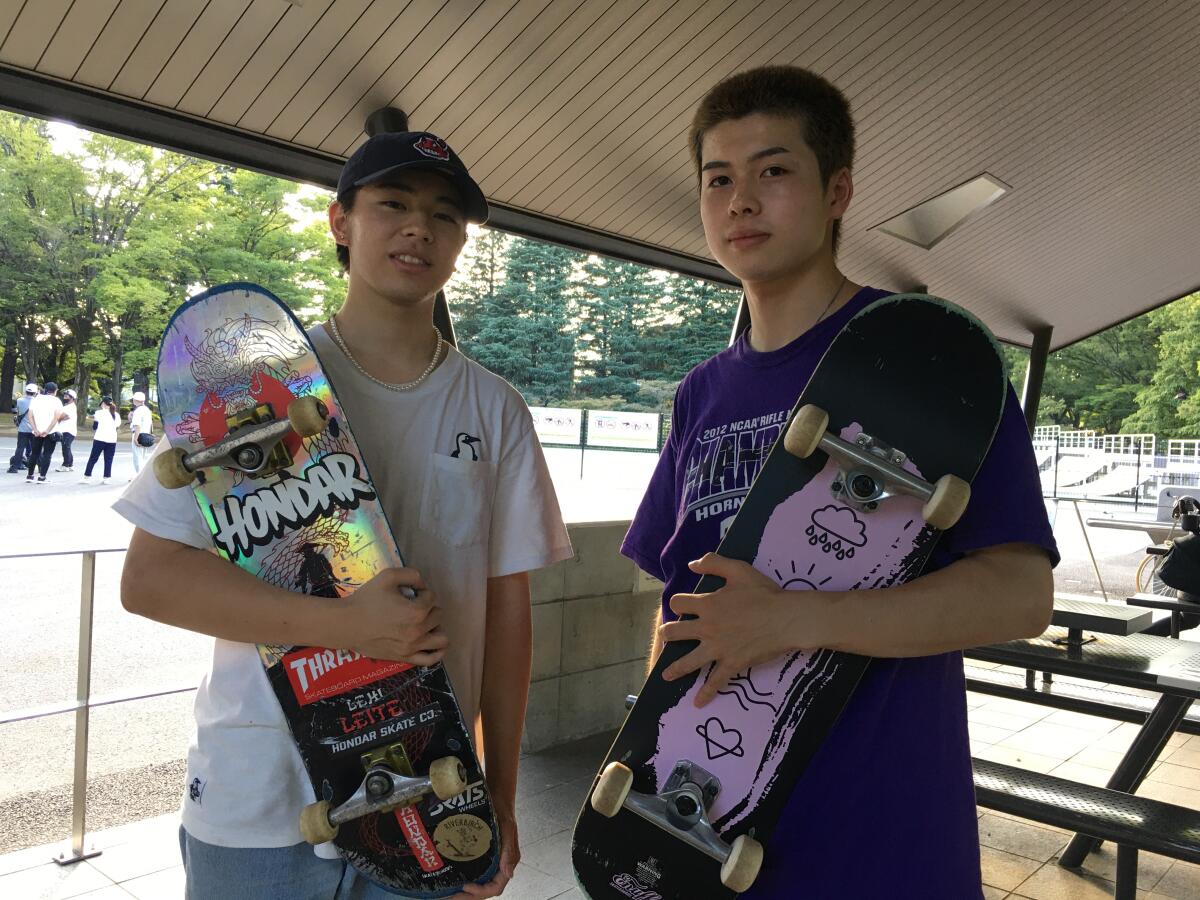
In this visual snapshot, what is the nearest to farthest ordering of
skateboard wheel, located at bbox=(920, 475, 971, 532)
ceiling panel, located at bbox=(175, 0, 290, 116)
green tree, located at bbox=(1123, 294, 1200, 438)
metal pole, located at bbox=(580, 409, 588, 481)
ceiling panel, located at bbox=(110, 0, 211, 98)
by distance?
1. skateboard wheel, located at bbox=(920, 475, 971, 532)
2. ceiling panel, located at bbox=(110, 0, 211, 98)
3. ceiling panel, located at bbox=(175, 0, 290, 116)
4. metal pole, located at bbox=(580, 409, 588, 481)
5. green tree, located at bbox=(1123, 294, 1200, 438)

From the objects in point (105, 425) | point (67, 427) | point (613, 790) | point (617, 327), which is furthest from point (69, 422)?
point (613, 790)

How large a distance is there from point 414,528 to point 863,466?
0.57 metres

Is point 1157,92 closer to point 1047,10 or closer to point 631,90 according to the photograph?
point 1047,10

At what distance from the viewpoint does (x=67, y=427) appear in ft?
13.1

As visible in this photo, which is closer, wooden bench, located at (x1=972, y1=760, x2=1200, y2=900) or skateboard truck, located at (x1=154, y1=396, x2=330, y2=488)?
skateboard truck, located at (x1=154, y1=396, x2=330, y2=488)

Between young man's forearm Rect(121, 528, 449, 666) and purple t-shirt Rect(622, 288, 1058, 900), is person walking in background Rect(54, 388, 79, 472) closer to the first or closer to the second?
young man's forearm Rect(121, 528, 449, 666)

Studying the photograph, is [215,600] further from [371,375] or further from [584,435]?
[584,435]

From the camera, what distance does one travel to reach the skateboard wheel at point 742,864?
827 millimetres

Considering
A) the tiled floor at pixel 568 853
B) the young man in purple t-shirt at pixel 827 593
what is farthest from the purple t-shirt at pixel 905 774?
the tiled floor at pixel 568 853

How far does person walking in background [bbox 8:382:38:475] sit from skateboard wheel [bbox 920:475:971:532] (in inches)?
140

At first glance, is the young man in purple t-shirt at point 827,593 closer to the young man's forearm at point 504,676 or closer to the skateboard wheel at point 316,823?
the young man's forearm at point 504,676

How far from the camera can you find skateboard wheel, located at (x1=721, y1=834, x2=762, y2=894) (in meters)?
0.83

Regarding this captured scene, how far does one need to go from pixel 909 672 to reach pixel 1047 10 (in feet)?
13.3

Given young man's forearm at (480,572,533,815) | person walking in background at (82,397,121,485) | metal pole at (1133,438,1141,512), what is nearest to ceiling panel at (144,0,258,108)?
person walking in background at (82,397,121,485)
